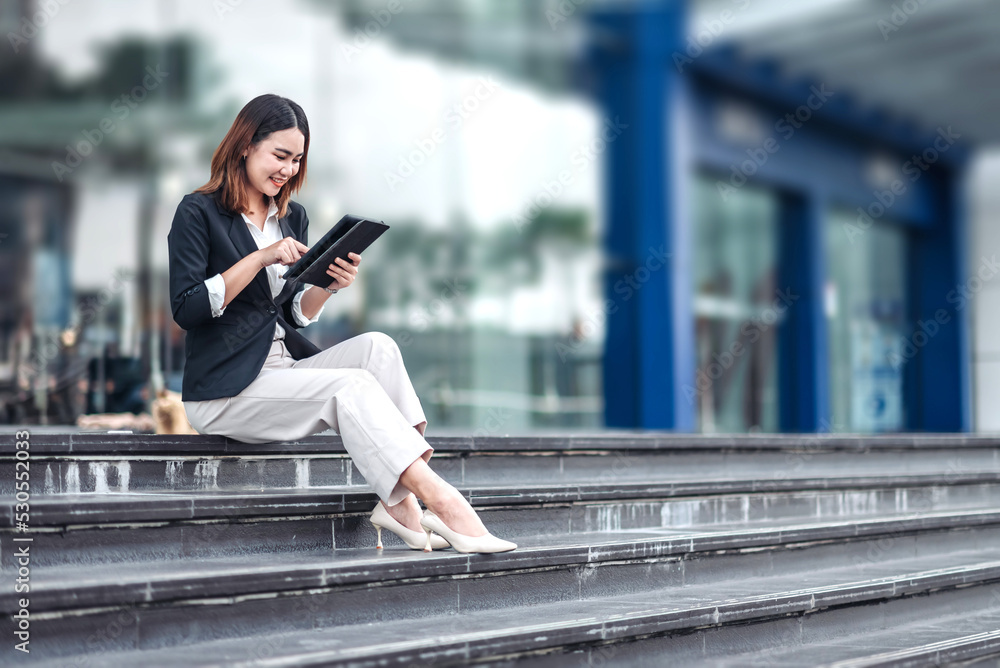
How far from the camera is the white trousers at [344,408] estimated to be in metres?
2.95

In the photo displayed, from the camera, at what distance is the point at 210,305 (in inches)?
121

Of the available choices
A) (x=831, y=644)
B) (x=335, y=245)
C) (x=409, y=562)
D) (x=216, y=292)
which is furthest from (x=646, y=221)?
(x=409, y=562)

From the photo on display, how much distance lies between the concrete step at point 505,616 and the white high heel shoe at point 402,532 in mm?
→ 138

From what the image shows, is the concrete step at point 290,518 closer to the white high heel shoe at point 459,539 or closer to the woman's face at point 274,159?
the white high heel shoe at point 459,539

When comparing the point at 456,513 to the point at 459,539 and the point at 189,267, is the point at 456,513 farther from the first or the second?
the point at 189,267

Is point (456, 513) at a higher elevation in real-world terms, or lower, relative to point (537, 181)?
lower

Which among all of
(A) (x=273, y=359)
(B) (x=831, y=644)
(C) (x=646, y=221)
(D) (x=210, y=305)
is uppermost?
(C) (x=646, y=221)

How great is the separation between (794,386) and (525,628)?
938cm

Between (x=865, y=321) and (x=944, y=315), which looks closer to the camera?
(x=865, y=321)

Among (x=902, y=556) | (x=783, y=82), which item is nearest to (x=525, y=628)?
(x=902, y=556)

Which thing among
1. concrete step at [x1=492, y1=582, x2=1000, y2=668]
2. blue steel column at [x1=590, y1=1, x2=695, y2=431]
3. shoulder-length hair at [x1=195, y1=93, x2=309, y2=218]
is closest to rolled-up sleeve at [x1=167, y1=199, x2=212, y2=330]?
shoulder-length hair at [x1=195, y1=93, x2=309, y2=218]

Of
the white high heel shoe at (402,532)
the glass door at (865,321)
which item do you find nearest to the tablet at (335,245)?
the white high heel shoe at (402,532)

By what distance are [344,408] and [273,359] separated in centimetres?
48

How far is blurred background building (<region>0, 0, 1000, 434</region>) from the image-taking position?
6.59 meters
